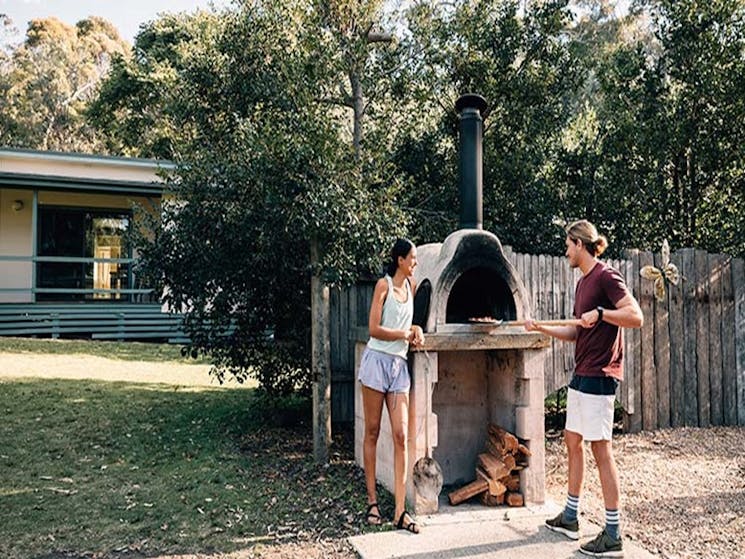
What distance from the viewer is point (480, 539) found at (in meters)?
4.00

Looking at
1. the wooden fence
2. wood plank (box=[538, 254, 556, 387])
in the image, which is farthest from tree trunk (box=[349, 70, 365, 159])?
wood plank (box=[538, 254, 556, 387])

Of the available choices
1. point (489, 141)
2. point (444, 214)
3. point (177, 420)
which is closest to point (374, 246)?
point (444, 214)

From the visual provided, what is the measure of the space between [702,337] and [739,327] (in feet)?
1.64

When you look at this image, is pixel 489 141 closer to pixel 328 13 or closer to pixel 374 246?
pixel 328 13

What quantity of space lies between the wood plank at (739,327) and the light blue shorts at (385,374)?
15.4 feet

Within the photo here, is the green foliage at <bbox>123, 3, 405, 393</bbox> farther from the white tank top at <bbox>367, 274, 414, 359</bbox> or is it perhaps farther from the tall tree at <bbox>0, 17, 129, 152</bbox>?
the tall tree at <bbox>0, 17, 129, 152</bbox>

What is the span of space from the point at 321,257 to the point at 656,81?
17.2 feet

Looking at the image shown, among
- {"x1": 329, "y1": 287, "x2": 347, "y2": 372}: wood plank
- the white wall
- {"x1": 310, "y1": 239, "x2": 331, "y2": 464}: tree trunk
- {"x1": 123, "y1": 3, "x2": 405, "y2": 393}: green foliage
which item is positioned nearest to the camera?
{"x1": 123, "y1": 3, "x2": 405, "y2": 393}: green foliage

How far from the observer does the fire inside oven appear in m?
4.80

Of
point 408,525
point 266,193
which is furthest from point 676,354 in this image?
point 266,193

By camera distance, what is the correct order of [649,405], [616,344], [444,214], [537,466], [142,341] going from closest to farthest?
[616,344] < [537,466] < [649,405] < [444,214] < [142,341]

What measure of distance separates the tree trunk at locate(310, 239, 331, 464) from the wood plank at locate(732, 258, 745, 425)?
4666mm

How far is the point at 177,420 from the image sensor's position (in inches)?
290

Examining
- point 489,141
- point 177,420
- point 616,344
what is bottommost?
point 177,420
